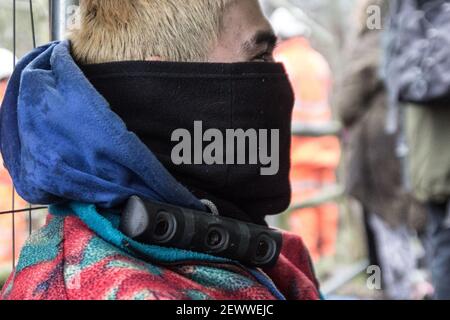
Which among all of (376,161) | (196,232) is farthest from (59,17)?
(376,161)

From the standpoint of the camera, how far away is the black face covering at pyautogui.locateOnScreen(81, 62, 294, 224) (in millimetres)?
1589

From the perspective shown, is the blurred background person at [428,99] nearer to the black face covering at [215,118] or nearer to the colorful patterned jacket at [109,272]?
the black face covering at [215,118]

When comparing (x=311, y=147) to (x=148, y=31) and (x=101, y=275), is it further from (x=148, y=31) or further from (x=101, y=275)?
(x=101, y=275)

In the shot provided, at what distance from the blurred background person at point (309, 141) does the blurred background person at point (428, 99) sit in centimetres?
132

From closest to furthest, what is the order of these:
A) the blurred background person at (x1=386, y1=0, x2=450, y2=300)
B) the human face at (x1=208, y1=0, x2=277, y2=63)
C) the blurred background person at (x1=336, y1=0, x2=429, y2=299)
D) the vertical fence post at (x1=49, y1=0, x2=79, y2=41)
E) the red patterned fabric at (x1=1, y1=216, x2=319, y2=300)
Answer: the red patterned fabric at (x1=1, y1=216, x2=319, y2=300) < the human face at (x1=208, y1=0, x2=277, y2=63) < the vertical fence post at (x1=49, y1=0, x2=79, y2=41) < the blurred background person at (x1=386, y1=0, x2=450, y2=300) < the blurred background person at (x1=336, y1=0, x2=429, y2=299)

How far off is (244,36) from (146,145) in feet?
0.98

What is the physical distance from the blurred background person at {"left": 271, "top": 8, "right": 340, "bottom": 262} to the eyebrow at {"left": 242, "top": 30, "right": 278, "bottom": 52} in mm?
2785

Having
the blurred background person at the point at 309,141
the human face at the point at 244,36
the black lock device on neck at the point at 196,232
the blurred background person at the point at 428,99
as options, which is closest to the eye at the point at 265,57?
the human face at the point at 244,36

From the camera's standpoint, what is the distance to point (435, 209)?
3.24 meters

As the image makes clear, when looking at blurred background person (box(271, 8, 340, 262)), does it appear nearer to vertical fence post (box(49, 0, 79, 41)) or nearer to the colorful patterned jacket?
vertical fence post (box(49, 0, 79, 41))

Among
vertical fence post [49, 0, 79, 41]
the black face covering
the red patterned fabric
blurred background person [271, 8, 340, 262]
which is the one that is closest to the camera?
the red patterned fabric

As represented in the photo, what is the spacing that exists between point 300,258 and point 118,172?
696mm

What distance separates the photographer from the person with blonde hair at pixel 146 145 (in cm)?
151

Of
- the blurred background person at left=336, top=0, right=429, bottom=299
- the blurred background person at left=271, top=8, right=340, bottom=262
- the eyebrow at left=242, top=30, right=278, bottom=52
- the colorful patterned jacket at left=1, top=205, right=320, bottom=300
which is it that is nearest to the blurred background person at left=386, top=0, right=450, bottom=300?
the blurred background person at left=336, top=0, right=429, bottom=299
